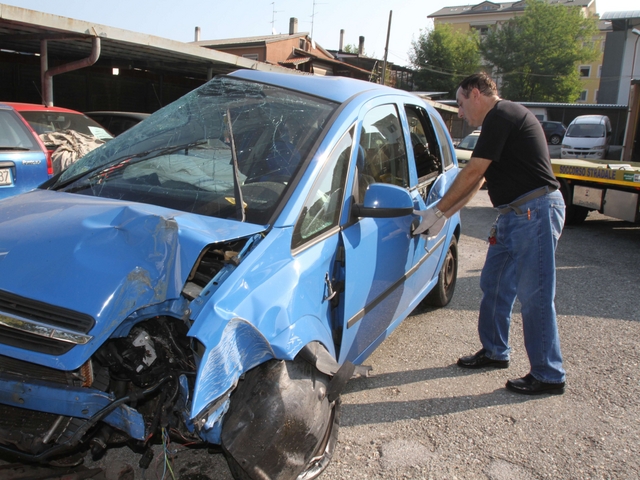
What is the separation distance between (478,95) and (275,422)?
2507 millimetres

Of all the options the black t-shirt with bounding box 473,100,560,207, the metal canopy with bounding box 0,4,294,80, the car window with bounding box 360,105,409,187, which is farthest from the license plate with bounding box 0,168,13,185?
the black t-shirt with bounding box 473,100,560,207

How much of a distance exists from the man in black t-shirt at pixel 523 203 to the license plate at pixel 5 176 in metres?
4.50

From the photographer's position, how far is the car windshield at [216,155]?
2469 millimetres

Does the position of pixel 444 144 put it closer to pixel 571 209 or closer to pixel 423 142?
pixel 423 142

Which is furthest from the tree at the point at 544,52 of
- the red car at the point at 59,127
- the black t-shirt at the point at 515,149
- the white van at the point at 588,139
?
the black t-shirt at the point at 515,149

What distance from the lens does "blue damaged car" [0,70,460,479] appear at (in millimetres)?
1829

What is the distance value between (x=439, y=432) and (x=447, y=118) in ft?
136

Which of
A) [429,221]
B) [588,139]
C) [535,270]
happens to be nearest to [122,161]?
[429,221]

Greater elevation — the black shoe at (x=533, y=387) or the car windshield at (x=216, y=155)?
the car windshield at (x=216, y=155)

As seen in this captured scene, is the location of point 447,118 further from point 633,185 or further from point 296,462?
point 296,462

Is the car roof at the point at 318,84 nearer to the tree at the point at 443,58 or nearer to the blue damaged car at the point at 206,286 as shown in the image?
the blue damaged car at the point at 206,286

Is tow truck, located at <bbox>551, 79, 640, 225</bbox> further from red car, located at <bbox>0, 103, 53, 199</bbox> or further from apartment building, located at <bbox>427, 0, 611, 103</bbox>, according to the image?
apartment building, located at <bbox>427, 0, 611, 103</bbox>

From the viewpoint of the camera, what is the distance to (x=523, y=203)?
3.41m

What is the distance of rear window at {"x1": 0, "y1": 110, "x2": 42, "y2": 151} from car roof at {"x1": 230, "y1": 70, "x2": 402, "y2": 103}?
3654 mm
